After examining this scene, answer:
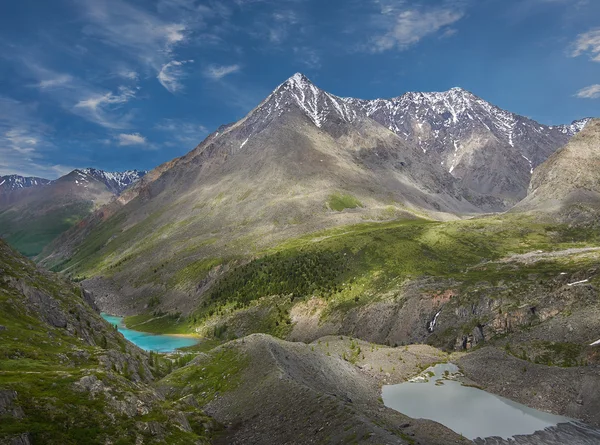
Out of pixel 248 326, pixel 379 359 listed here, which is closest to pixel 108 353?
pixel 379 359

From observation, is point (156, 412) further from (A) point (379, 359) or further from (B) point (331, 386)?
(A) point (379, 359)

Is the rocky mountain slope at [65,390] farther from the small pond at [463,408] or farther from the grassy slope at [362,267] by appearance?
the grassy slope at [362,267]

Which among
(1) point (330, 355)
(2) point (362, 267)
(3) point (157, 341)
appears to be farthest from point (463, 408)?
(3) point (157, 341)

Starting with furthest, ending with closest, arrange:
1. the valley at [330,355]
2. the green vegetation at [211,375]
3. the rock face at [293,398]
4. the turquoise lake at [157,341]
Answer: the turquoise lake at [157,341] < the green vegetation at [211,375] < the rock face at [293,398] < the valley at [330,355]

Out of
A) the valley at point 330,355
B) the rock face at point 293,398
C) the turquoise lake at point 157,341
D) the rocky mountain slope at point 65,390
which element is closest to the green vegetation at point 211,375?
the rock face at point 293,398

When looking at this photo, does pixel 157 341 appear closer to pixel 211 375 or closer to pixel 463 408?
pixel 211 375

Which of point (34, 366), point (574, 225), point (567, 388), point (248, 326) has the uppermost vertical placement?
point (574, 225)

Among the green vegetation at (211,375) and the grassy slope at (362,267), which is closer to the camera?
the green vegetation at (211,375)
